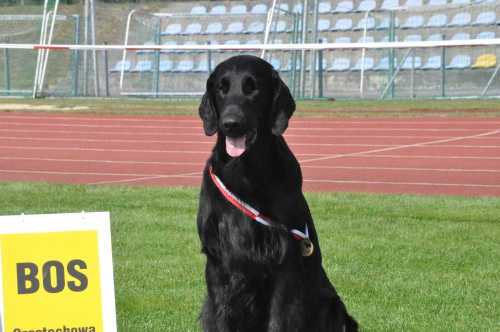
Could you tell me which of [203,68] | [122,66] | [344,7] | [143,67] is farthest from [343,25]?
[122,66]

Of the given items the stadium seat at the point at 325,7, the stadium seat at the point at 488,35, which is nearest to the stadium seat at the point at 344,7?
the stadium seat at the point at 325,7

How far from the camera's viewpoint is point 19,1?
29.3 meters

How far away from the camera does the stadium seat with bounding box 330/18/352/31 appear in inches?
1070

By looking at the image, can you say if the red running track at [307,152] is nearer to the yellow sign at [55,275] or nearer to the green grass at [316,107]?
the green grass at [316,107]

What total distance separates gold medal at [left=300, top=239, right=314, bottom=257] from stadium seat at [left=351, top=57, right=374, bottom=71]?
65.4ft

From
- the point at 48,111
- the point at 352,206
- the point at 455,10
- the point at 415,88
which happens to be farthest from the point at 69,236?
the point at 455,10

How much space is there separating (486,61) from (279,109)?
19.1 m

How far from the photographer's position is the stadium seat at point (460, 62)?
897 inches

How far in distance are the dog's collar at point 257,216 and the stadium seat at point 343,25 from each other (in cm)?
2333

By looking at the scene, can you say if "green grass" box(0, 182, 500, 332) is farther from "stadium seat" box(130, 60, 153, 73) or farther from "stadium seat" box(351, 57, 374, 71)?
"stadium seat" box(130, 60, 153, 73)

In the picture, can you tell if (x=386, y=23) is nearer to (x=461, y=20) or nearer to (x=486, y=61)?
(x=461, y=20)

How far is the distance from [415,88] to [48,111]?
9.09m

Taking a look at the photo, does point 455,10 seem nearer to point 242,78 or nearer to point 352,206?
point 352,206

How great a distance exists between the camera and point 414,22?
83.0 ft
